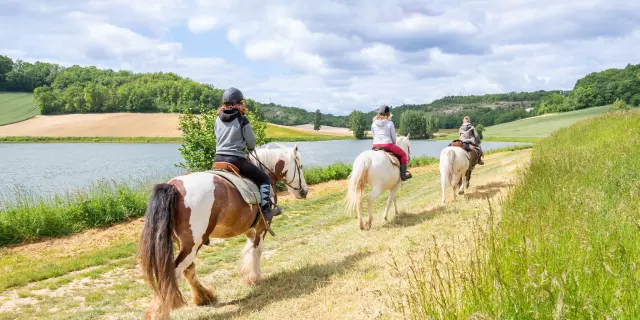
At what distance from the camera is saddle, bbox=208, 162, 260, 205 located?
5.03 meters

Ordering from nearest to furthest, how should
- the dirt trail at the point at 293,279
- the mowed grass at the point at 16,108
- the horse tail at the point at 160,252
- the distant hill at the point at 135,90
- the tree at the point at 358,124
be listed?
the horse tail at the point at 160,252 < the dirt trail at the point at 293,279 < the mowed grass at the point at 16,108 < the distant hill at the point at 135,90 < the tree at the point at 358,124

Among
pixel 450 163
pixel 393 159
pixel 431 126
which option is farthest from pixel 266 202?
pixel 431 126

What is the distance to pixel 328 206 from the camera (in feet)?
45.1

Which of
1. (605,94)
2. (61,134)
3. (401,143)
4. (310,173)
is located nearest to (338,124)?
(605,94)

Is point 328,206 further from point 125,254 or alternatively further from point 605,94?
point 605,94

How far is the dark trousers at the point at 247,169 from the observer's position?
5359 millimetres

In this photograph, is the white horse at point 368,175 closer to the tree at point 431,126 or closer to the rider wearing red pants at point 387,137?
the rider wearing red pants at point 387,137

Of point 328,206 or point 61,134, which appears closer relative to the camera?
point 328,206

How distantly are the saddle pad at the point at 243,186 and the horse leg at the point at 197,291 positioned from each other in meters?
1.13

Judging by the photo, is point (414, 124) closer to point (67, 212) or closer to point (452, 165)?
point (452, 165)

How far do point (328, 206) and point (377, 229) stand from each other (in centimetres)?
559

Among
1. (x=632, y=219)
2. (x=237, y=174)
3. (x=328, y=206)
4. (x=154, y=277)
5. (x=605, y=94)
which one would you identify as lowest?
(x=328, y=206)

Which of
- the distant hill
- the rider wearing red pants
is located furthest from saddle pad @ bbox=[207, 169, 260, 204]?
the distant hill

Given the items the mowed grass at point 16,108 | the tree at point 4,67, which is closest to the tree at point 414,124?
the mowed grass at point 16,108
